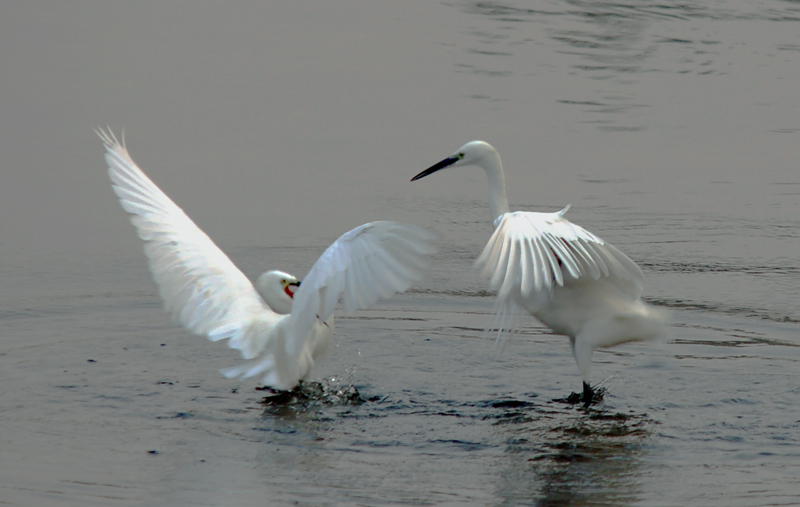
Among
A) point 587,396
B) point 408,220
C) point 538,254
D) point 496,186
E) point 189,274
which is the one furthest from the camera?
point 408,220

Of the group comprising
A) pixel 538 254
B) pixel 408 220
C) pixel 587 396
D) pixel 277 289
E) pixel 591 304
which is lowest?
pixel 587 396

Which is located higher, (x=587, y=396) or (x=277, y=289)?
(x=277, y=289)

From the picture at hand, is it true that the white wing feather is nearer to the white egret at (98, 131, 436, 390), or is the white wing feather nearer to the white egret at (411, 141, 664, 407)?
the white egret at (98, 131, 436, 390)

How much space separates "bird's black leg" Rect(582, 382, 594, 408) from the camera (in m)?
5.99

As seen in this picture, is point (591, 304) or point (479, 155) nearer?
point (591, 304)

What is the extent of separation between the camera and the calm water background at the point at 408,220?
16.3ft

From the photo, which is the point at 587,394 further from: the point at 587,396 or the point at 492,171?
the point at 492,171

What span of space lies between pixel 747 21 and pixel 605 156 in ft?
15.7

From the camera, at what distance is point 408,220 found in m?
8.71


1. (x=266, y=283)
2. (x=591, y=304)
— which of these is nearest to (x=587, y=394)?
(x=591, y=304)

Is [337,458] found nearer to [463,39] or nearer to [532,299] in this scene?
[532,299]

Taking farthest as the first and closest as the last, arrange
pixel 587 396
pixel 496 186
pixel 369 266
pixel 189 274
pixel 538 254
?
pixel 496 186 → pixel 189 274 → pixel 587 396 → pixel 538 254 → pixel 369 266

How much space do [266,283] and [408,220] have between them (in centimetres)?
221

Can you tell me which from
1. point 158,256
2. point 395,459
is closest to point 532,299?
point 395,459
